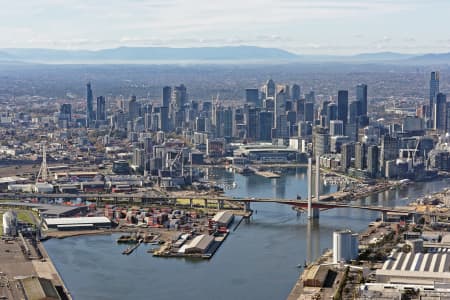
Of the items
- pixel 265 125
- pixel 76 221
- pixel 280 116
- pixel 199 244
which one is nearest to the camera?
pixel 199 244

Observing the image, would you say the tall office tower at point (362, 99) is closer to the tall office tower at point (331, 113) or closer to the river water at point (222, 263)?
the tall office tower at point (331, 113)

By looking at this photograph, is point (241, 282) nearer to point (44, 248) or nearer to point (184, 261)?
point (184, 261)

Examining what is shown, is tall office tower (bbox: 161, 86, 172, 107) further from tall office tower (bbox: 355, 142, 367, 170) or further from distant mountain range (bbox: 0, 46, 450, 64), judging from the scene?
distant mountain range (bbox: 0, 46, 450, 64)

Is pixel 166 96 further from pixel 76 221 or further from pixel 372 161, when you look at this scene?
pixel 76 221

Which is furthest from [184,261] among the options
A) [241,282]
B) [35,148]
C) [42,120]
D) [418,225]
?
[42,120]

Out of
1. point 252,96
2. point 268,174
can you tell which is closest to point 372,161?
point 268,174

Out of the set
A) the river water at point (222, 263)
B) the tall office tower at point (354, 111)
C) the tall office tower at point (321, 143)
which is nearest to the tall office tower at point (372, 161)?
the tall office tower at point (321, 143)
